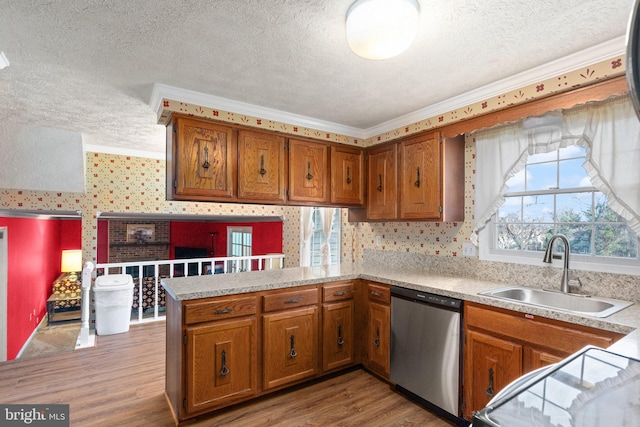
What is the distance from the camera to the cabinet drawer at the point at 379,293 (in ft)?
8.87

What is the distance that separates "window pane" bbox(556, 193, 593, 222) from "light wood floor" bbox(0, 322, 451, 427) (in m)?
1.69

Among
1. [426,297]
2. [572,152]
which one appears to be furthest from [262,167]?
[572,152]

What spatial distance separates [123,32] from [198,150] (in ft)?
3.15

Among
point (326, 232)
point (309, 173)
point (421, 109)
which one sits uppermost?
point (421, 109)

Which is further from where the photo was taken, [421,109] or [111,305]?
[111,305]

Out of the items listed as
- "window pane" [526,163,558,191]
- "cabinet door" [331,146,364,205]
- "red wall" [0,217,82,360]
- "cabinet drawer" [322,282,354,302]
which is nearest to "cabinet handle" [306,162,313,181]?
"cabinet door" [331,146,364,205]

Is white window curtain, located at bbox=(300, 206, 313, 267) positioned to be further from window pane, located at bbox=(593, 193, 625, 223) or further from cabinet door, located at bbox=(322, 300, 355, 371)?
window pane, located at bbox=(593, 193, 625, 223)

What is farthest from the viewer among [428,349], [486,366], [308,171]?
[308,171]

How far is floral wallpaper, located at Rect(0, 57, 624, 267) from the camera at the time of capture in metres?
2.37

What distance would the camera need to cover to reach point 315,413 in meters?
2.33

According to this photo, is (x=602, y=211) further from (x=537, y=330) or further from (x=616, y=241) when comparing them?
(x=537, y=330)

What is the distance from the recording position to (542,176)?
2.45 m

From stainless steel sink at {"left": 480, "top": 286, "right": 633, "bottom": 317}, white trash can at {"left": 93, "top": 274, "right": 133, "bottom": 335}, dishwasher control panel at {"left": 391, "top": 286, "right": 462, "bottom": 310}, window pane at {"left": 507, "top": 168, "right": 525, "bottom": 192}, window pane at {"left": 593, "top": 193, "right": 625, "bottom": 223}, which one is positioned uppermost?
window pane at {"left": 507, "top": 168, "right": 525, "bottom": 192}

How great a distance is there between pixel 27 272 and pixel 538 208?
622 centimetres
